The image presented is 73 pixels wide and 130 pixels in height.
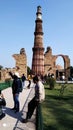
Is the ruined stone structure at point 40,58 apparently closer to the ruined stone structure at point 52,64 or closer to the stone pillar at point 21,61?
the ruined stone structure at point 52,64

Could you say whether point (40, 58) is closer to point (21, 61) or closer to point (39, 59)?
point (39, 59)

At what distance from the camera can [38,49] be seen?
4981 cm

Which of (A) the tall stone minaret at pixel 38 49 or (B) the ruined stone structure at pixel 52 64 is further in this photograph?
(B) the ruined stone structure at pixel 52 64

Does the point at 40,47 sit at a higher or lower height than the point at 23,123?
higher

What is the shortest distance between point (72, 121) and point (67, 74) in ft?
142

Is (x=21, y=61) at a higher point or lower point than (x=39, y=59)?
lower

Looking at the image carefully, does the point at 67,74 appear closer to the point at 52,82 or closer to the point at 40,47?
the point at 40,47

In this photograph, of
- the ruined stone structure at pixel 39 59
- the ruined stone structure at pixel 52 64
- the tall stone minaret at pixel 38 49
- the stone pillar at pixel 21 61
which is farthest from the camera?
the ruined stone structure at pixel 52 64

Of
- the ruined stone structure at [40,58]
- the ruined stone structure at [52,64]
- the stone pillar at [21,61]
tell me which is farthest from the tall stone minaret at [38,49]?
the ruined stone structure at [52,64]

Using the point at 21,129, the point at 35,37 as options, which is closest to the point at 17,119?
the point at 21,129

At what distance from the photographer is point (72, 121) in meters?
10.4

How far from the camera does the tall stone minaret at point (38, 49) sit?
161 feet

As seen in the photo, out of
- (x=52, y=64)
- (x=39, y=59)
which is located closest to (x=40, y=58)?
(x=39, y=59)

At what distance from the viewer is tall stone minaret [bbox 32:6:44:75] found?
49.0m
